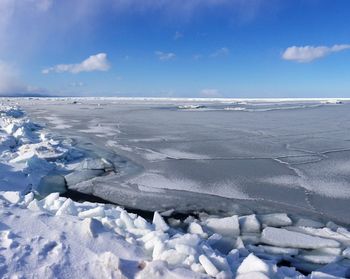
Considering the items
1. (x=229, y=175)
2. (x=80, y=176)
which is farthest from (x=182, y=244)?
(x=80, y=176)

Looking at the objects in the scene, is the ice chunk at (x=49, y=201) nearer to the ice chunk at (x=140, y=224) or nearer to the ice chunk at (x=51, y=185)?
the ice chunk at (x=51, y=185)

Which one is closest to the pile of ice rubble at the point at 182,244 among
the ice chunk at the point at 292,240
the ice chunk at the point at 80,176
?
the ice chunk at the point at 292,240

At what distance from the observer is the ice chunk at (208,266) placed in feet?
8.00

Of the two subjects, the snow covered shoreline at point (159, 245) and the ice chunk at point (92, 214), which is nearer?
the snow covered shoreline at point (159, 245)

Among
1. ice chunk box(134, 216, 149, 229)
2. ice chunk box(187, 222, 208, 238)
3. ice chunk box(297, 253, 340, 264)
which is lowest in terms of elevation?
ice chunk box(297, 253, 340, 264)

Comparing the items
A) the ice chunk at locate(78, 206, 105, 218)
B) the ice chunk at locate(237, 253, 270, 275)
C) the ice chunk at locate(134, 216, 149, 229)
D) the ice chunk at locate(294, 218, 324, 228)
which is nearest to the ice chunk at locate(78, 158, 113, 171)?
the ice chunk at locate(78, 206, 105, 218)

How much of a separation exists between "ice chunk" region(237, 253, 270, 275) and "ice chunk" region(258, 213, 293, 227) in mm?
1394

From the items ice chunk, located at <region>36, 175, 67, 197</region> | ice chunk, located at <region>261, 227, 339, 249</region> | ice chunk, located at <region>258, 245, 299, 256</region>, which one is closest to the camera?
ice chunk, located at <region>258, 245, 299, 256</region>

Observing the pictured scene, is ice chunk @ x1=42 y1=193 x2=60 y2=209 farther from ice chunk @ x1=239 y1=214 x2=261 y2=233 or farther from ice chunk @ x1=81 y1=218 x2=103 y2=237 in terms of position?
ice chunk @ x1=239 y1=214 x2=261 y2=233

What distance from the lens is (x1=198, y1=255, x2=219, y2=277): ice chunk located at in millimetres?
2438

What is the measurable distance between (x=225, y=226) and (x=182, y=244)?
1.04 m

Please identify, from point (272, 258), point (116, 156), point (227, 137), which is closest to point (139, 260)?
point (272, 258)

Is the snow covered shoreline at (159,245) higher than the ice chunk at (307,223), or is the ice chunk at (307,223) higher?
the snow covered shoreline at (159,245)

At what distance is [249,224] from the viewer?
3791 millimetres
